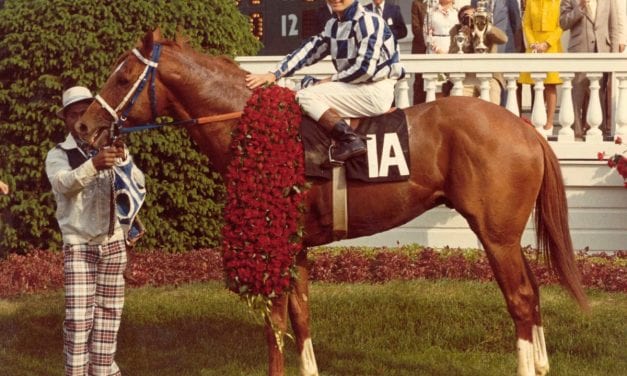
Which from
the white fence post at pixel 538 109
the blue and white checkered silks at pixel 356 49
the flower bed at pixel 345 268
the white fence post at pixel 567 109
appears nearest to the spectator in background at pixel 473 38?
the white fence post at pixel 538 109

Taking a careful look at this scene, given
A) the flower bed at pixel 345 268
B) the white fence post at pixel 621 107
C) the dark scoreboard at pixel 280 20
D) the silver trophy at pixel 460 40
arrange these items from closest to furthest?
the flower bed at pixel 345 268
the white fence post at pixel 621 107
the silver trophy at pixel 460 40
the dark scoreboard at pixel 280 20

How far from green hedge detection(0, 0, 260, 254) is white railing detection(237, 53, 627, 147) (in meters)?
1.18

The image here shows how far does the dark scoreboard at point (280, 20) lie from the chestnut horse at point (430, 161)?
788 centimetres

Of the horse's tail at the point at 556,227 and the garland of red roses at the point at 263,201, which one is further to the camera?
the horse's tail at the point at 556,227

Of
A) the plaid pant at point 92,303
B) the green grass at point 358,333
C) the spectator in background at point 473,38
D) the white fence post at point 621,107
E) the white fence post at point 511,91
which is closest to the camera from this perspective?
the plaid pant at point 92,303

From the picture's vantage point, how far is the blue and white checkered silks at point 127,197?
6.89 metres

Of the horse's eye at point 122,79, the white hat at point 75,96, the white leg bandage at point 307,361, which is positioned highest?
the horse's eye at point 122,79

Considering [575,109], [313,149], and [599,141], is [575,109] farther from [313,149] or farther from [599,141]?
[313,149]

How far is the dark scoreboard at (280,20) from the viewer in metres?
14.9

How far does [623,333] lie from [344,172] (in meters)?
2.94

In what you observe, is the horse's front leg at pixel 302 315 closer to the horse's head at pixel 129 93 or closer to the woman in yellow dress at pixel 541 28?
the horse's head at pixel 129 93

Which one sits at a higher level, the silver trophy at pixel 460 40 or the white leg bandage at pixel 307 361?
the silver trophy at pixel 460 40

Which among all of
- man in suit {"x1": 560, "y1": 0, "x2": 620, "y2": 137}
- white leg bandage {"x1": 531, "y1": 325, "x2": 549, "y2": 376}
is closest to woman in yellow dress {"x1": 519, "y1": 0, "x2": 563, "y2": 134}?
man in suit {"x1": 560, "y1": 0, "x2": 620, "y2": 137}

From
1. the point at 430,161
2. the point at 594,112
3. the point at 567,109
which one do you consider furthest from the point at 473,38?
the point at 430,161
